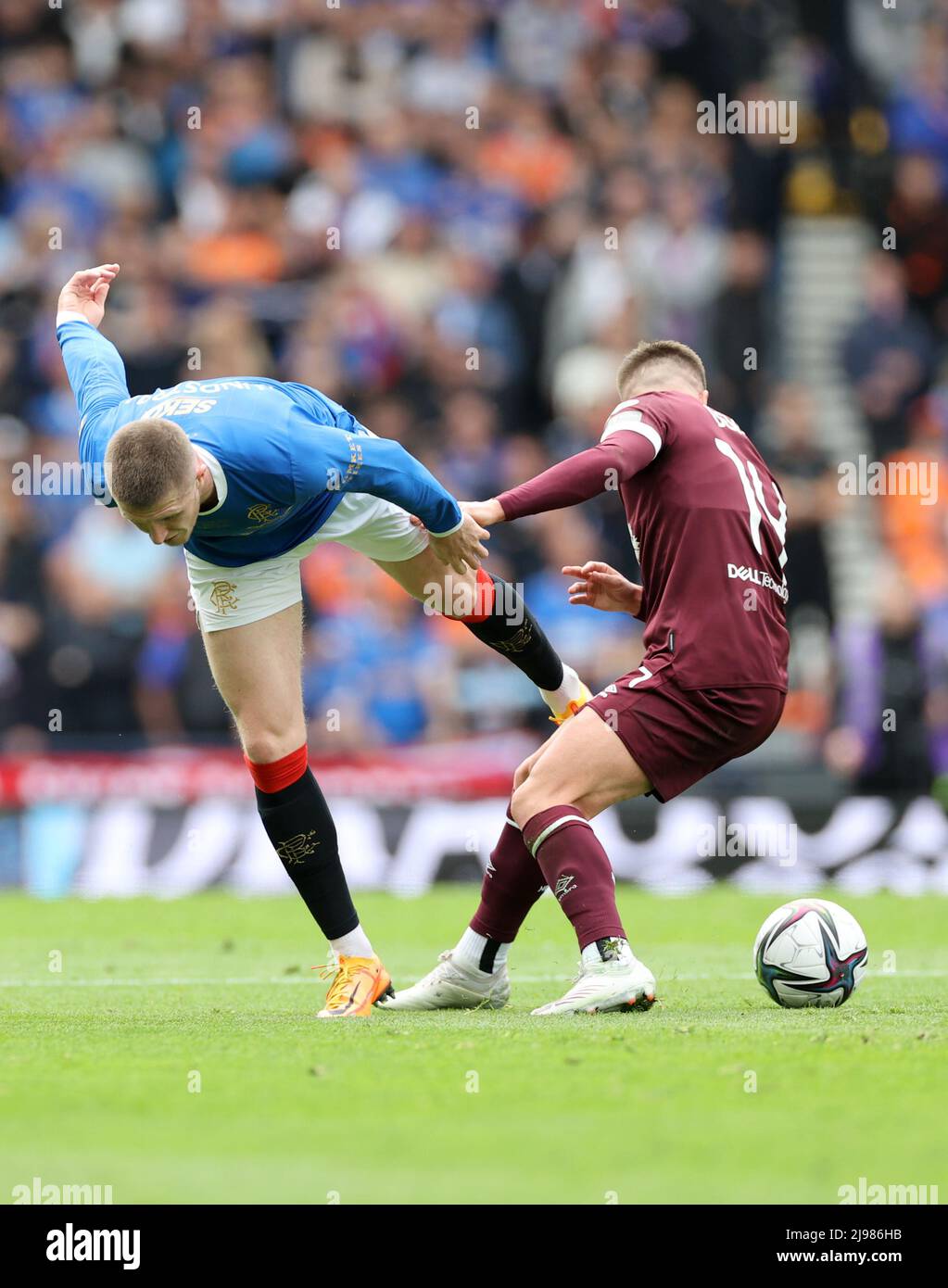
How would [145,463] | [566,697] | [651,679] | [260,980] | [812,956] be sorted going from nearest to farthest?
1. [145,463]
2. [651,679]
3. [812,956]
4. [566,697]
5. [260,980]

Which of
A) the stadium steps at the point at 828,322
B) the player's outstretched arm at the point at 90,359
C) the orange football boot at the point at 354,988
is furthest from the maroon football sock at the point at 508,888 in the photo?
the stadium steps at the point at 828,322

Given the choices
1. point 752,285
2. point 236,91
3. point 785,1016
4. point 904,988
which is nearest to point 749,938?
point 904,988

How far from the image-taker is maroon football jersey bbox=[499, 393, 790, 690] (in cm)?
696

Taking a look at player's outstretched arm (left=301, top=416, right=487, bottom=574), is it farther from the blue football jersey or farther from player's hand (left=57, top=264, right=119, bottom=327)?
player's hand (left=57, top=264, right=119, bottom=327)

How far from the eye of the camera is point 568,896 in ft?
22.2

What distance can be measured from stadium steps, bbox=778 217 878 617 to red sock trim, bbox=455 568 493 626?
1103cm

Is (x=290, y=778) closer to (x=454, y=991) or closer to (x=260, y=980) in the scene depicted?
(x=454, y=991)

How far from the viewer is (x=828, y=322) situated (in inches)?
776

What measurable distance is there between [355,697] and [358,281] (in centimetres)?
417

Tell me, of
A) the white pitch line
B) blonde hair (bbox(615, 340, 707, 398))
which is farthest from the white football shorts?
the white pitch line

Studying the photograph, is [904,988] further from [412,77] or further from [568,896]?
[412,77]

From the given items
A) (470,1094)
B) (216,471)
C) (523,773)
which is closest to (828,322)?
(523,773)

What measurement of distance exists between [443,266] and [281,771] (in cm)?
1045

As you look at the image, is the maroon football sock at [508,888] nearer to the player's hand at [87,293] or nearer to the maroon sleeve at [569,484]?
the maroon sleeve at [569,484]
